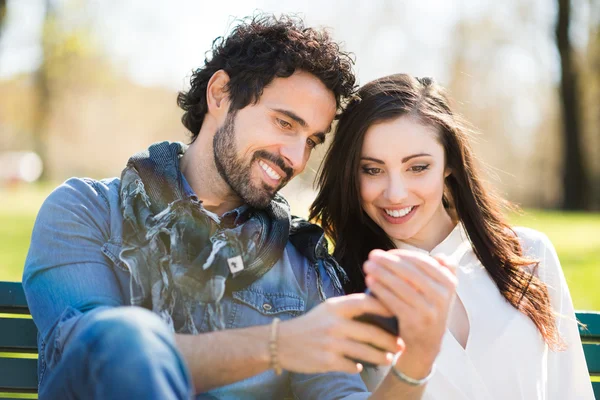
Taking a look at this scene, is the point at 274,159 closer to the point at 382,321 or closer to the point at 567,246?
the point at 382,321

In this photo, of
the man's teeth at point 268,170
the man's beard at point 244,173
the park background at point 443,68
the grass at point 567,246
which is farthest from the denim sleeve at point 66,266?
the park background at point 443,68

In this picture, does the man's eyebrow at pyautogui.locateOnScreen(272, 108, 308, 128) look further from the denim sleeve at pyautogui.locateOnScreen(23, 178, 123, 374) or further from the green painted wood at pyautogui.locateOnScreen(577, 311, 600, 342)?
the green painted wood at pyautogui.locateOnScreen(577, 311, 600, 342)

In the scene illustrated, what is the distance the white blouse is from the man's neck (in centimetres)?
104

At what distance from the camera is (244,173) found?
9.82 ft

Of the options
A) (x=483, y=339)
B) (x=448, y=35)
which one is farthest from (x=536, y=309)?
(x=448, y=35)

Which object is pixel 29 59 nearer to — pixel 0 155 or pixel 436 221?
pixel 0 155

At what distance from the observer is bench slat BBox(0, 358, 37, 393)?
2.80 metres

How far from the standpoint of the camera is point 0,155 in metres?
30.9

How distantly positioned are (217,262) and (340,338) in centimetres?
87

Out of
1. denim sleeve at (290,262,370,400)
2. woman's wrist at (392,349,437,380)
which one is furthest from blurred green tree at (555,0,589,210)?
woman's wrist at (392,349,437,380)

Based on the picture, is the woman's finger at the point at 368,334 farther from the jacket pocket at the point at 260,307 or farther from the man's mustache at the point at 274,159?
the man's mustache at the point at 274,159

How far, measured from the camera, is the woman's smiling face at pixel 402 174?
10.1 ft

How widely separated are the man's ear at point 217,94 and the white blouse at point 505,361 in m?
1.46

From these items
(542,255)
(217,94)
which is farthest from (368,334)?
(217,94)
